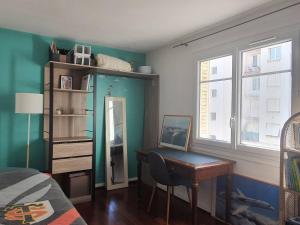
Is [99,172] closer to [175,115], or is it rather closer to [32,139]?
[32,139]

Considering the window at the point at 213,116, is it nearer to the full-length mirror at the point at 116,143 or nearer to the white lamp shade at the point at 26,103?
the full-length mirror at the point at 116,143

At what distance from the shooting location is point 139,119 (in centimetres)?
430

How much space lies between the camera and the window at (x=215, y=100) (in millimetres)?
2908

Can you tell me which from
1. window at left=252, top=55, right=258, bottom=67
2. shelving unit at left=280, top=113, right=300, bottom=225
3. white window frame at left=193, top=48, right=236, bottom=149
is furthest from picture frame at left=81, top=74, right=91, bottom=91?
shelving unit at left=280, top=113, right=300, bottom=225

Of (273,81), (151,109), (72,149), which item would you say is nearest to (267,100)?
(273,81)

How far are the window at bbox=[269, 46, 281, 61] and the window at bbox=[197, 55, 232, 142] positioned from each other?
0.50 meters

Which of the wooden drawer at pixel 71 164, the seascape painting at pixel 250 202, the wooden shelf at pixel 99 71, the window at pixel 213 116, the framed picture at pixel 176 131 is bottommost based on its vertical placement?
the seascape painting at pixel 250 202

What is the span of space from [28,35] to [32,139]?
4.70 ft

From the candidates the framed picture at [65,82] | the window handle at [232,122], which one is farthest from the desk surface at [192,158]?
the framed picture at [65,82]

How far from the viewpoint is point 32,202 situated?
1.76 meters

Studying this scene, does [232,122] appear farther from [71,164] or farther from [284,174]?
[71,164]

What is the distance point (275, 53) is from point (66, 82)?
269cm

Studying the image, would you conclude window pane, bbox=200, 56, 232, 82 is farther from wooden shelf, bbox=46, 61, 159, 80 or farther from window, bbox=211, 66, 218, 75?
wooden shelf, bbox=46, 61, 159, 80

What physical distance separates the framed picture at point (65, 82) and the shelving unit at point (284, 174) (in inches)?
110
